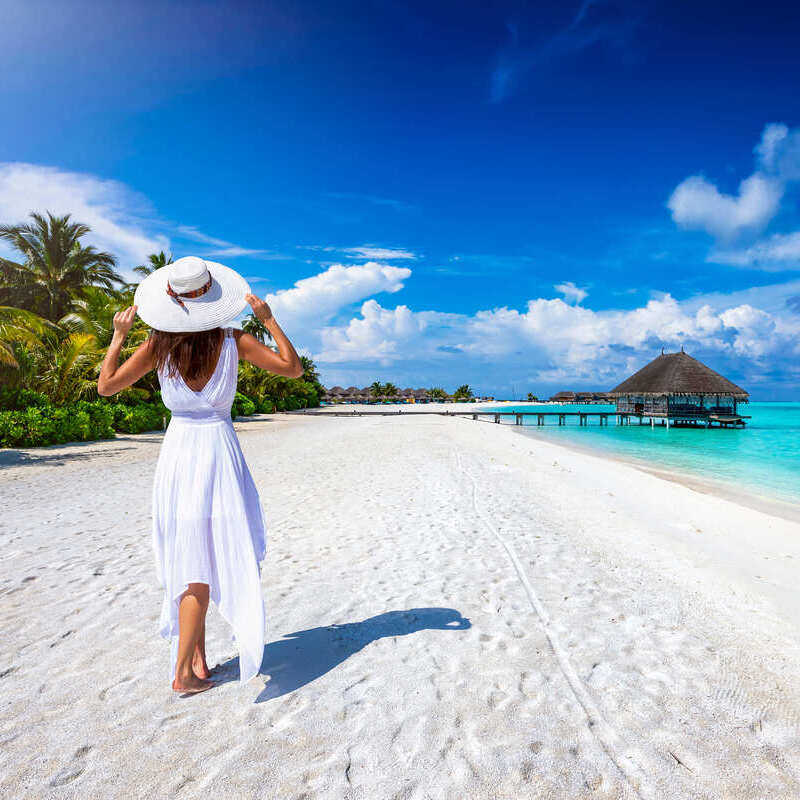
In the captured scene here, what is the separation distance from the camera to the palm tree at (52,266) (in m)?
28.2

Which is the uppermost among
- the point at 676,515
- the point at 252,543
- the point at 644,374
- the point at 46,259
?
the point at 46,259

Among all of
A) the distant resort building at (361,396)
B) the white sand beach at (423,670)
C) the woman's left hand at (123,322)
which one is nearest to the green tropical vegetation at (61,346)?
the white sand beach at (423,670)

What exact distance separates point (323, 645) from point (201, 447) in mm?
1656

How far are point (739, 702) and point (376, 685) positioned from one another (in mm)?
1954

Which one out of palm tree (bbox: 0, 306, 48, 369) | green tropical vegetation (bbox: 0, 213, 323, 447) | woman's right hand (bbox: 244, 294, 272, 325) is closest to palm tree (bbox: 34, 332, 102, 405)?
green tropical vegetation (bbox: 0, 213, 323, 447)

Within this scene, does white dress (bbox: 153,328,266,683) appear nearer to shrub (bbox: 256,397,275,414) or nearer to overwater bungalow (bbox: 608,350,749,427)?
shrub (bbox: 256,397,275,414)

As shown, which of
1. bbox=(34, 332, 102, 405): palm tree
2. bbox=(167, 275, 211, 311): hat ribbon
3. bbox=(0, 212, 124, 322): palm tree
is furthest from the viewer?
bbox=(0, 212, 124, 322): palm tree

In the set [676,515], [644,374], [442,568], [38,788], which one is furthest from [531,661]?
[644,374]

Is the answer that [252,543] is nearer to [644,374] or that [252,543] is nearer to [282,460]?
[282,460]

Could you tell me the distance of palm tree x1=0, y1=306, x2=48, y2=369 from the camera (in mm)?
13102

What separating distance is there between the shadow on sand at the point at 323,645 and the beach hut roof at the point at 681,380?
139ft

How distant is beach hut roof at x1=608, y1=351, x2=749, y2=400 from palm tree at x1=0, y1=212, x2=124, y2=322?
4316cm

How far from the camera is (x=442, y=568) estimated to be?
15.3ft

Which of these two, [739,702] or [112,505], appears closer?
[739,702]
